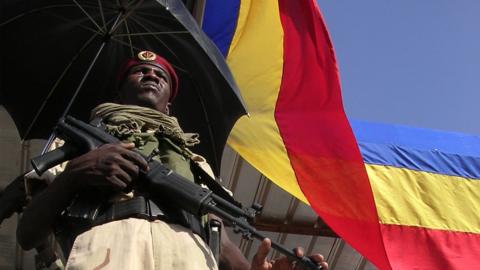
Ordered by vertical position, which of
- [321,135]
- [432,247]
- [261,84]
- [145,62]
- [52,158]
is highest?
[145,62]

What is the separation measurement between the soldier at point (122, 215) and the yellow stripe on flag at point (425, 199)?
2.99 metres

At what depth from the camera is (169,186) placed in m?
1.95

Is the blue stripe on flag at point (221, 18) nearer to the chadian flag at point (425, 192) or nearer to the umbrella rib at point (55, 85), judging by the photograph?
the umbrella rib at point (55, 85)

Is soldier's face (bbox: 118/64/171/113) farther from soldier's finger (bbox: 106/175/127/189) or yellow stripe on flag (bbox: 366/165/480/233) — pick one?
yellow stripe on flag (bbox: 366/165/480/233)

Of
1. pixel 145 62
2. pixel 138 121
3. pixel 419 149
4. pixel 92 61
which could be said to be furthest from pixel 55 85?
pixel 419 149

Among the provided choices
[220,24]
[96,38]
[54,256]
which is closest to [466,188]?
[220,24]

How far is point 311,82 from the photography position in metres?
4.28

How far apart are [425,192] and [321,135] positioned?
1.83 meters

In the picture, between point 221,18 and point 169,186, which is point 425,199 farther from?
point 169,186

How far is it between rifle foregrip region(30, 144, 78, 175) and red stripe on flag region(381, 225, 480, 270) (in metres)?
3.19

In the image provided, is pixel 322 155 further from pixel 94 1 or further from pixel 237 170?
pixel 94 1

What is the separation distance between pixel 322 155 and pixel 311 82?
58 centimetres

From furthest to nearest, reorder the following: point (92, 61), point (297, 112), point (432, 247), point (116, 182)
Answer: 1. point (432, 247)
2. point (297, 112)
3. point (92, 61)
4. point (116, 182)

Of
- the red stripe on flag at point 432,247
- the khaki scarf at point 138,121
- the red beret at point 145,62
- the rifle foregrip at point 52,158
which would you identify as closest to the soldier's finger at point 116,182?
the rifle foregrip at point 52,158
